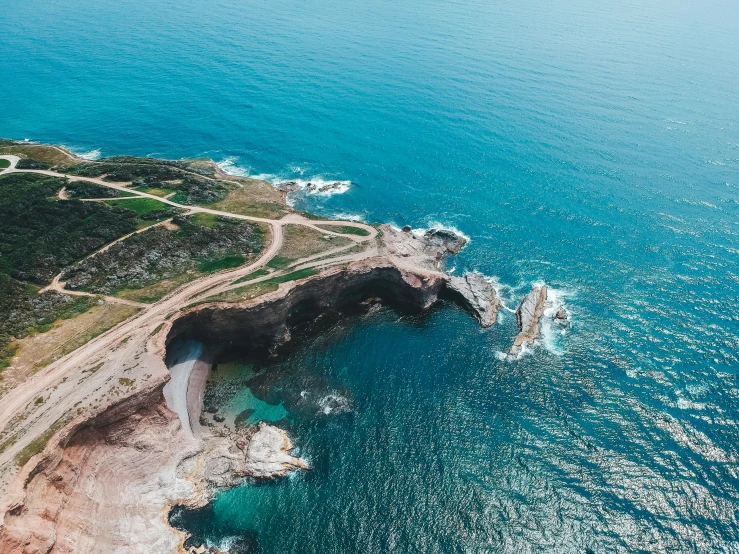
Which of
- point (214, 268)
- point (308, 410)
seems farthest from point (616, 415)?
point (214, 268)

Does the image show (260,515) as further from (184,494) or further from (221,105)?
(221,105)

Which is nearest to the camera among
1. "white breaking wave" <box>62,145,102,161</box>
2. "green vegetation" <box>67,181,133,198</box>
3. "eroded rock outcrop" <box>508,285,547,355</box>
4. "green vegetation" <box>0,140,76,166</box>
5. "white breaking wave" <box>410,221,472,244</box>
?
"eroded rock outcrop" <box>508,285,547,355</box>

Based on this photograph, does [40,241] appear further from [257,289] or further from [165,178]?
[257,289]

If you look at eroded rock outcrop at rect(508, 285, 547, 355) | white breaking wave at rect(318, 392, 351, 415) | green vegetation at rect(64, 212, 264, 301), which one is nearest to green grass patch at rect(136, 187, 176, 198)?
green vegetation at rect(64, 212, 264, 301)

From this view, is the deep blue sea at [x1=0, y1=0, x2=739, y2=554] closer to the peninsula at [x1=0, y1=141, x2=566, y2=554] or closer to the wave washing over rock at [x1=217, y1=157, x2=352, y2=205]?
the wave washing over rock at [x1=217, y1=157, x2=352, y2=205]

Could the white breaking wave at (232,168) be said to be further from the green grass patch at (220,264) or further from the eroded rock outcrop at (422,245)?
the eroded rock outcrop at (422,245)

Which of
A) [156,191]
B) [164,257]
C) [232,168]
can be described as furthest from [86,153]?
[164,257]

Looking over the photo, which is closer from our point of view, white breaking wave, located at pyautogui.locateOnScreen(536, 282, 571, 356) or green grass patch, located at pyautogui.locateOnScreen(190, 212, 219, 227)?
white breaking wave, located at pyautogui.locateOnScreen(536, 282, 571, 356)
